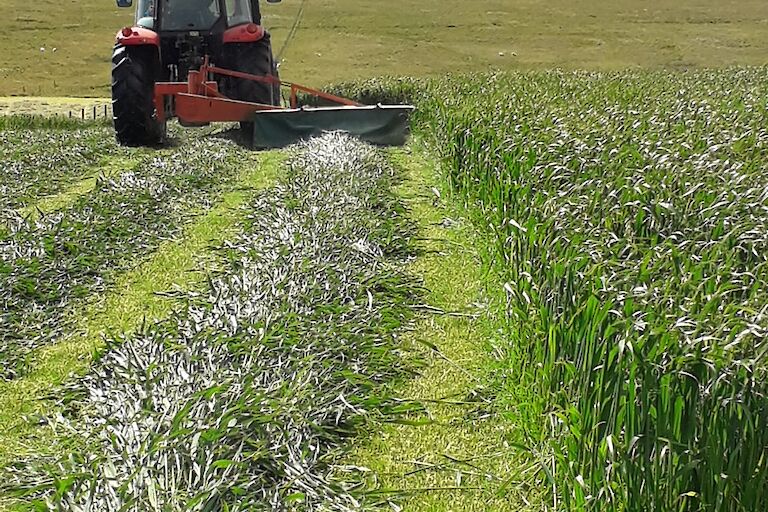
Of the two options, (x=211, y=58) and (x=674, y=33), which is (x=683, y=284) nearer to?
(x=211, y=58)

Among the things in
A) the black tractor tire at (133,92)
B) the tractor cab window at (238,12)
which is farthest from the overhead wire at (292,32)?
the black tractor tire at (133,92)

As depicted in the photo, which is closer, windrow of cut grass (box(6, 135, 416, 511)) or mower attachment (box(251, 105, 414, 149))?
windrow of cut grass (box(6, 135, 416, 511))

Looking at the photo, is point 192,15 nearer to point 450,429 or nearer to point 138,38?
point 138,38

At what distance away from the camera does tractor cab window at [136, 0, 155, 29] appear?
501 inches

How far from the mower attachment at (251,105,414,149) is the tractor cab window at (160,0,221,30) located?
1.66 meters

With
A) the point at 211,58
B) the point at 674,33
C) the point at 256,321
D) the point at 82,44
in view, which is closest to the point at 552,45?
the point at 674,33

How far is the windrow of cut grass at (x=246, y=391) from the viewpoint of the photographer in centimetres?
315

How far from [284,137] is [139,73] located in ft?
6.91

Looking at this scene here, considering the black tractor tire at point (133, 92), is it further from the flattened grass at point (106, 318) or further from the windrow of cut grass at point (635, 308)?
the windrow of cut grass at point (635, 308)

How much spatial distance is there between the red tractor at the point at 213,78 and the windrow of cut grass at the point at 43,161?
657mm

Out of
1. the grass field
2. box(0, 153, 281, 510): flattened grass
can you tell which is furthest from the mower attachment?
box(0, 153, 281, 510): flattened grass

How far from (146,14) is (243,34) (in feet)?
5.38

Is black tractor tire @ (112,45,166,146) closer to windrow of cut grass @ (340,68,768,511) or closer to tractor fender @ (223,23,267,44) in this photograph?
tractor fender @ (223,23,267,44)

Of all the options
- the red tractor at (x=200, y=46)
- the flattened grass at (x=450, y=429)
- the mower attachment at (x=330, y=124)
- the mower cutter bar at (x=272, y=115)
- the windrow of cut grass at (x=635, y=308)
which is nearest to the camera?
the windrow of cut grass at (x=635, y=308)
